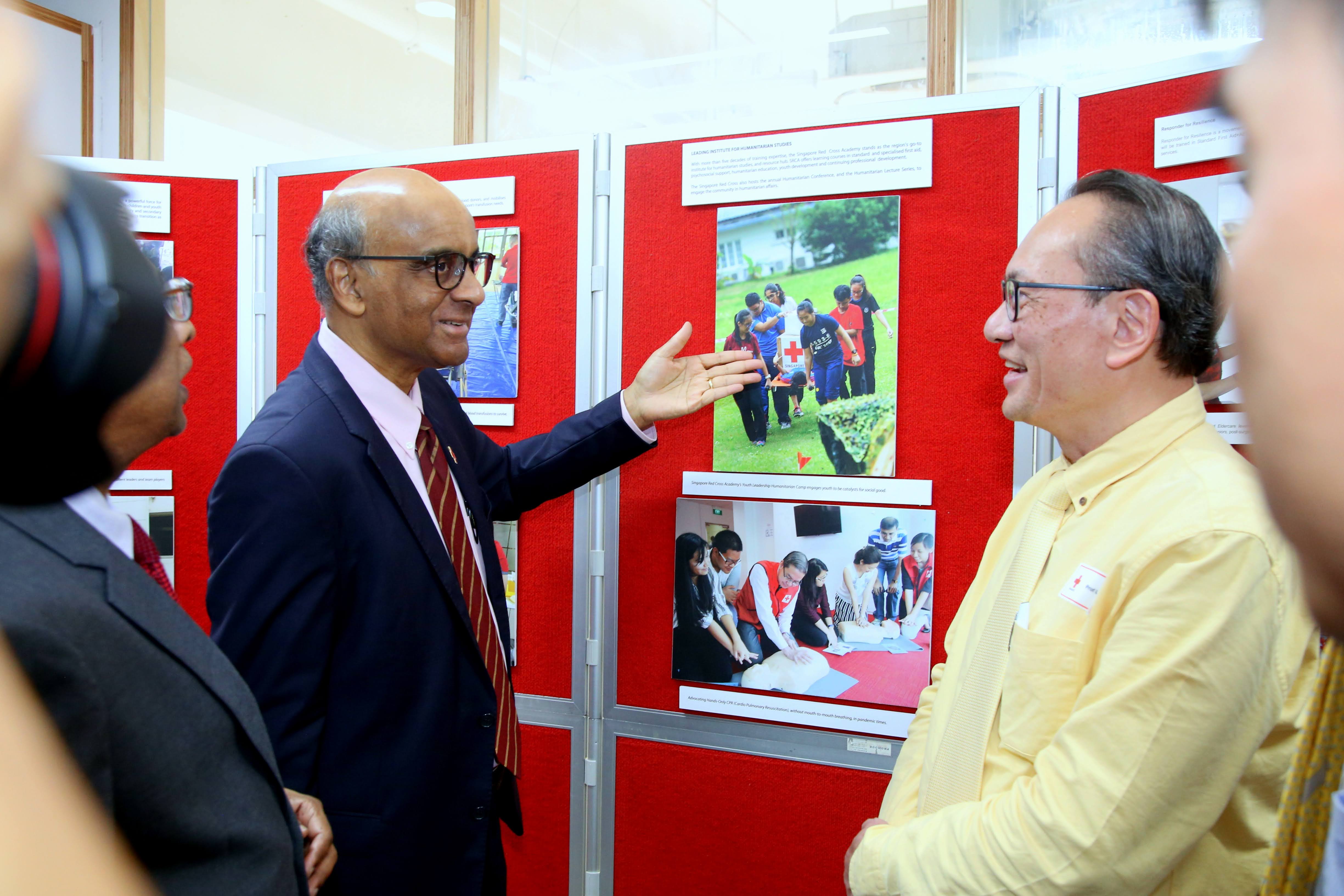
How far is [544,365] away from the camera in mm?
2061

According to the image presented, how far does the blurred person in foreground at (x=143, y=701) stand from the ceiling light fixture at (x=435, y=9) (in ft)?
10.3

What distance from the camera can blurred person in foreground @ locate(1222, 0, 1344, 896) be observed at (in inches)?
13.6

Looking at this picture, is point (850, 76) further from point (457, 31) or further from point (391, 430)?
point (391, 430)

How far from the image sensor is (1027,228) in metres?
1.65

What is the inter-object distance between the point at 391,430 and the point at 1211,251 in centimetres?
153

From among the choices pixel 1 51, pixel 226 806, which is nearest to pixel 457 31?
pixel 226 806

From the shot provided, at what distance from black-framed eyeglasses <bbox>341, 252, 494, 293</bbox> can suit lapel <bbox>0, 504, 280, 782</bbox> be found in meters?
0.94

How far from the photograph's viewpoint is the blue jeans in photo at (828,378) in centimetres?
180

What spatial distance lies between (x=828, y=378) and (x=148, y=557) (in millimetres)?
1314
